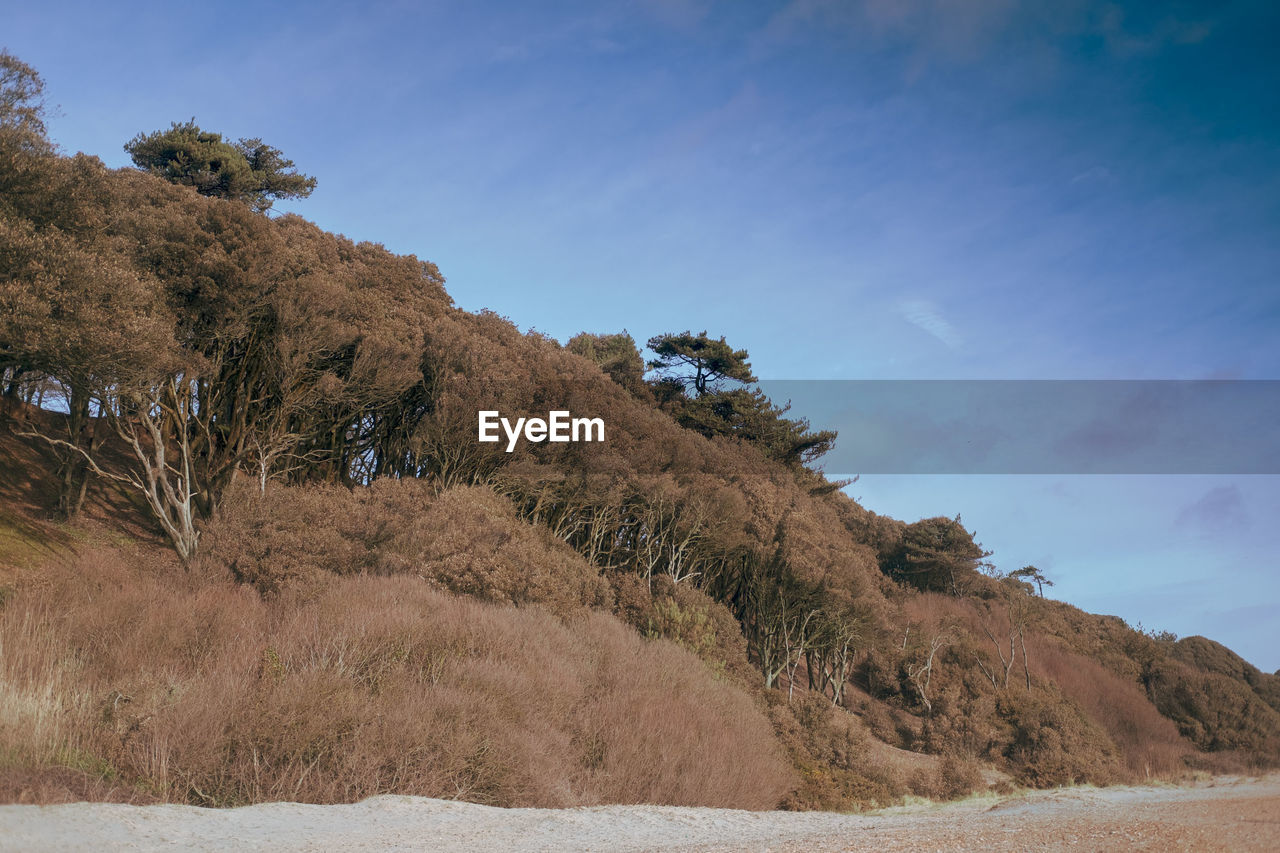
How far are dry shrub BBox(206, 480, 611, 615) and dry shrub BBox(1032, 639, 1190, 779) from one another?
1225 inches

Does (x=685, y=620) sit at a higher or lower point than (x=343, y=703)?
higher

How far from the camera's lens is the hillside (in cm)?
1100

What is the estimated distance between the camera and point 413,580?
1912 cm

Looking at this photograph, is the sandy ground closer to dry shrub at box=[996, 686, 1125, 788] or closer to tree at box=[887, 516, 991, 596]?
dry shrub at box=[996, 686, 1125, 788]

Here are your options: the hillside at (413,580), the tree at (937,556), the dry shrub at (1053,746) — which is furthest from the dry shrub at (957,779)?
the tree at (937,556)

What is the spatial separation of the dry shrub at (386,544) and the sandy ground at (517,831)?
11.0m

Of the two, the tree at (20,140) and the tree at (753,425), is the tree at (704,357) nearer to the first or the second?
the tree at (753,425)

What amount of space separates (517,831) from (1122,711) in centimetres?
4451

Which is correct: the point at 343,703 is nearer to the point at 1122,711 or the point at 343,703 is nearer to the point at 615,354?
the point at 1122,711

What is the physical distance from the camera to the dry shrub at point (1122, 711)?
3819cm

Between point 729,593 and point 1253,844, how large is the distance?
3350cm

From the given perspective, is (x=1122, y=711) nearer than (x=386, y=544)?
No

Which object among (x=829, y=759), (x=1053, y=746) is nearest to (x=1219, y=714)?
(x=1053, y=746)

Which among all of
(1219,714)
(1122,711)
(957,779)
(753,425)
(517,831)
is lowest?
(957,779)
